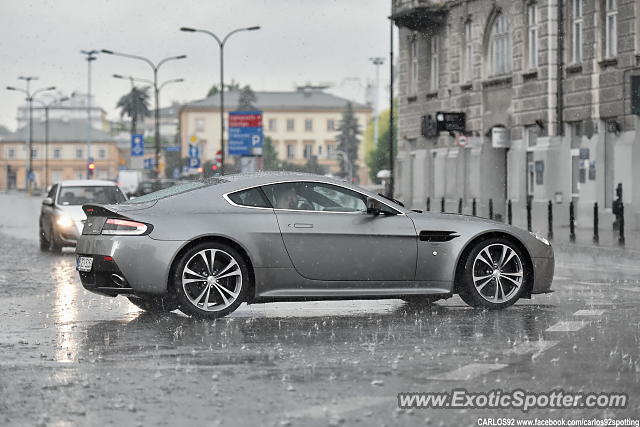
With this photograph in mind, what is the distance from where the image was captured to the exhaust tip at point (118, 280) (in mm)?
11805

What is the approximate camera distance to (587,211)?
36.9 meters

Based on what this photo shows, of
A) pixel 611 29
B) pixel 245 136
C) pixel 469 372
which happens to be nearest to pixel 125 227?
pixel 469 372

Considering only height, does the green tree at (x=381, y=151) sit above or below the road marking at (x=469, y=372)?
above

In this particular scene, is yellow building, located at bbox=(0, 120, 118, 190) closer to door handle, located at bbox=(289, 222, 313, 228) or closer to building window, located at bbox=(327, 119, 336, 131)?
building window, located at bbox=(327, 119, 336, 131)

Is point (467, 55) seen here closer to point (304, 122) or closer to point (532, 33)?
point (532, 33)

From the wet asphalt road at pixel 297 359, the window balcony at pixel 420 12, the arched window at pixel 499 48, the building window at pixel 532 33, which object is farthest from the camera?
the window balcony at pixel 420 12

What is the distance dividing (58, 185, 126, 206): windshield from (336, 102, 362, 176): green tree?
154 meters

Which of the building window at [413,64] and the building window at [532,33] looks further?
the building window at [413,64]

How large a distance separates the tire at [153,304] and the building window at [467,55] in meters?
34.6

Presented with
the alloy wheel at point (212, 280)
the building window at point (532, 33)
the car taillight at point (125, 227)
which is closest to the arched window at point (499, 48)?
the building window at point (532, 33)

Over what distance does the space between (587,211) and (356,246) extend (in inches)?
1007

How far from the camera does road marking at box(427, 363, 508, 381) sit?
324 inches

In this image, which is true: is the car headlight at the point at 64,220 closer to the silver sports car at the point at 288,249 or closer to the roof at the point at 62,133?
the silver sports car at the point at 288,249

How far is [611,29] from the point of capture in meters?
36.1
